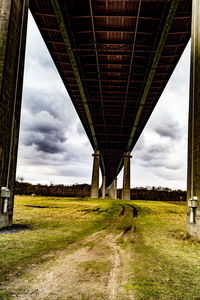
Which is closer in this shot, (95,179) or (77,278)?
(77,278)

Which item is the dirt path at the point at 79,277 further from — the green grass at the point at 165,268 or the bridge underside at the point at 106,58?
the bridge underside at the point at 106,58

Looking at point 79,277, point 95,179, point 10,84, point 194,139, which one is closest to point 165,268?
point 79,277

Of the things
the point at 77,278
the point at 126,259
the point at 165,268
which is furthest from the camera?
the point at 126,259

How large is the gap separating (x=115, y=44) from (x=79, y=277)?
20.5 meters

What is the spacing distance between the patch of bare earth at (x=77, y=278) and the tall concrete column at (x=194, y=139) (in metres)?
3.33

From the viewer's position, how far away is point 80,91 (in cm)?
2748

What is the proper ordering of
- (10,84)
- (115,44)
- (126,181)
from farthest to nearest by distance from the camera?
(126,181), (115,44), (10,84)

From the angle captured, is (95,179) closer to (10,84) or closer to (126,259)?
(10,84)

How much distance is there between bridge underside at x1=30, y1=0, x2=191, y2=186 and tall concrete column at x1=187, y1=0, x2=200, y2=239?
27.2 feet

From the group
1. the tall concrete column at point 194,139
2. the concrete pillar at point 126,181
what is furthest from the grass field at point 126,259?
the concrete pillar at point 126,181

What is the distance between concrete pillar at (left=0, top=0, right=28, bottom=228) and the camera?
8195 millimetres

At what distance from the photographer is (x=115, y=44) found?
69.2 ft

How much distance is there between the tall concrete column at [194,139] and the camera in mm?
8031

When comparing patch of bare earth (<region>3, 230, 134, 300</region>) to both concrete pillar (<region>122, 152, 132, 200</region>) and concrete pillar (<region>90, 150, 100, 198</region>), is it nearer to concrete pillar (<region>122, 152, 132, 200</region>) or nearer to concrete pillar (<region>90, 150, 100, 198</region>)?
concrete pillar (<region>122, 152, 132, 200</region>)
